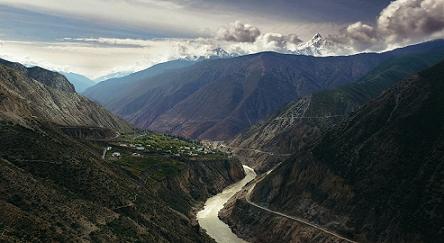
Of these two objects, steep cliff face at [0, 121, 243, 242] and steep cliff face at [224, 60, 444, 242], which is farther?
steep cliff face at [224, 60, 444, 242]

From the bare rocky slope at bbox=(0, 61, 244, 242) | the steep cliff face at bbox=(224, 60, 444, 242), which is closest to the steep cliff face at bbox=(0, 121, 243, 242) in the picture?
the bare rocky slope at bbox=(0, 61, 244, 242)

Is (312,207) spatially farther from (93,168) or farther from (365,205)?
(93,168)

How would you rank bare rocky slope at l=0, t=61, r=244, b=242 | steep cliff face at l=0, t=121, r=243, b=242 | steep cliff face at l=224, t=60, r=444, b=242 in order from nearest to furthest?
steep cliff face at l=0, t=121, r=243, b=242, bare rocky slope at l=0, t=61, r=244, b=242, steep cliff face at l=224, t=60, r=444, b=242

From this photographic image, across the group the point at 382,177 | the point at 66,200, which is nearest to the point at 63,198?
the point at 66,200

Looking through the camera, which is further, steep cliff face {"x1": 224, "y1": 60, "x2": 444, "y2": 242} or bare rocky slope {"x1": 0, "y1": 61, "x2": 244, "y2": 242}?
steep cliff face {"x1": 224, "y1": 60, "x2": 444, "y2": 242}

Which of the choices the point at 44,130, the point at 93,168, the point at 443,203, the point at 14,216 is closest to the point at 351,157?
the point at 443,203

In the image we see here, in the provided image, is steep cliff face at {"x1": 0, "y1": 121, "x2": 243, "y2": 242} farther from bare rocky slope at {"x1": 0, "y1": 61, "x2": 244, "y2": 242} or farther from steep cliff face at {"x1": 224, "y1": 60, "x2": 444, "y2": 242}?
steep cliff face at {"x1": 224, "y1": 60, "x2": 444, "y2": 242}

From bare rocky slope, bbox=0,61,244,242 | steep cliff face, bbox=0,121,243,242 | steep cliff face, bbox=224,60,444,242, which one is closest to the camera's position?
steep cliff face, bbox=0,121,243,242

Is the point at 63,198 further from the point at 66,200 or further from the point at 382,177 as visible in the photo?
the point at 382,177
